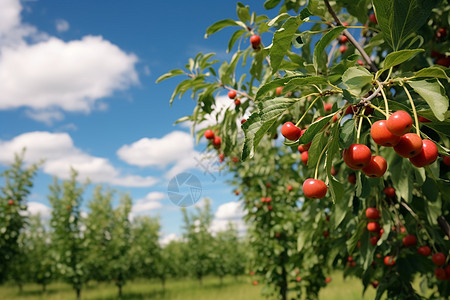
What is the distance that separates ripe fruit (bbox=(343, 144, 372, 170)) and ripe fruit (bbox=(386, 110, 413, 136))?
0.37 ft

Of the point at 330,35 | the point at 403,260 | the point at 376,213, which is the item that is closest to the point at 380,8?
the point at 330,35

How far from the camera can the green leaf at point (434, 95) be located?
2.91ft

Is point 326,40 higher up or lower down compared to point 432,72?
higher up

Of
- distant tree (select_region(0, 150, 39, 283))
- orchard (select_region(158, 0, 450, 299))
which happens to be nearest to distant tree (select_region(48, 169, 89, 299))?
distant tree (select_region(0, 150, 39, 283))

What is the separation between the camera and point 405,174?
1637 millimetres

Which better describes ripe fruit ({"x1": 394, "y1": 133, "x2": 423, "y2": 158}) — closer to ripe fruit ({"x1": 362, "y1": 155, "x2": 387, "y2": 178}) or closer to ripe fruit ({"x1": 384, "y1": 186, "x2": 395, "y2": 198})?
ripe fruit ({"x1": 362, "y1": 155, "x2": 387, "y2": 178})

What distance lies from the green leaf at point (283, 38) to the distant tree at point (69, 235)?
14.5 m

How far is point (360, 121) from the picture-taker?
3.29 feet

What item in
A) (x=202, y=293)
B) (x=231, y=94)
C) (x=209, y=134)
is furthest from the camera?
(x=202, y=293)

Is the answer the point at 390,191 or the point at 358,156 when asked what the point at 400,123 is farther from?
the point at 390,191

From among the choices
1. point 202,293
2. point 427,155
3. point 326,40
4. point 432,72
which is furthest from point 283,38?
point 202,293

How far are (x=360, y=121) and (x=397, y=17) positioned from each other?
528 mm

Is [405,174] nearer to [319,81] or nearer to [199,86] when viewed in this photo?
[319,81]

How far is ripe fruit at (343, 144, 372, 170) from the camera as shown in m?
0.95
